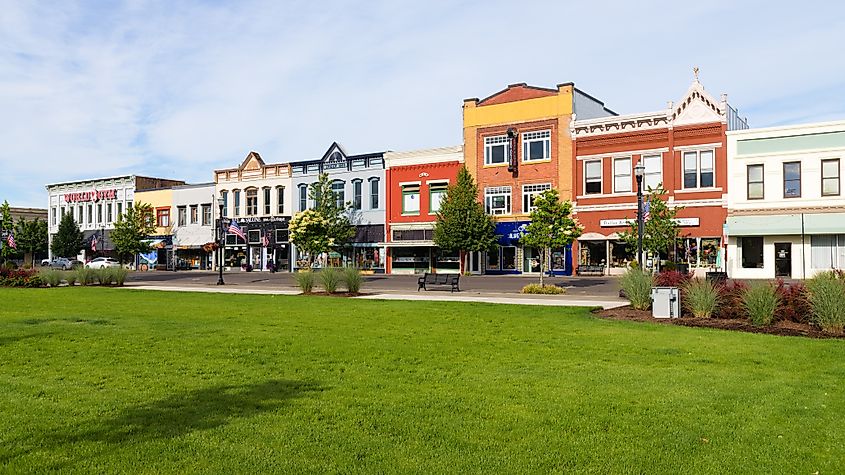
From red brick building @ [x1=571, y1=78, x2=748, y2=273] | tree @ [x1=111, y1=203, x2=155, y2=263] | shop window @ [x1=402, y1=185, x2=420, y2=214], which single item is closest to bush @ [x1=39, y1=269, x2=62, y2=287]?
shop window @ [x1=402, y1=185, x2=420, y2=214]

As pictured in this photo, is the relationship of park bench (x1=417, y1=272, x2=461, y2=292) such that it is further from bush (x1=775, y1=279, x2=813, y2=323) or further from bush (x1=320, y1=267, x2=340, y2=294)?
bush (x1=775, y1=279, x2=813, y2=323)

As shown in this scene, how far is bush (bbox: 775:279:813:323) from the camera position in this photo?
15.0 meters

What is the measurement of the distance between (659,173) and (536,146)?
8.64 m

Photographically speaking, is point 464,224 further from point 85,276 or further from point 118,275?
point 85,276

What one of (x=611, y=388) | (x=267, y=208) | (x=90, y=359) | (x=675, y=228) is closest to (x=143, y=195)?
(x=267, y=208)

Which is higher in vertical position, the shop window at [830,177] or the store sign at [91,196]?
the store sign at [91,196]

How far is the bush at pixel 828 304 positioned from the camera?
45.2 ft

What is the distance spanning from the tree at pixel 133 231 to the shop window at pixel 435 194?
27952 mm

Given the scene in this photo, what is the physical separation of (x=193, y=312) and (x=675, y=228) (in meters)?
28.4

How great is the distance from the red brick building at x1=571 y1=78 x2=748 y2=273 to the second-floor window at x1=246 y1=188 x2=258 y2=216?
1155 inches

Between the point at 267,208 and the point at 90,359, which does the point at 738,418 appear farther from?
the point at 267,208

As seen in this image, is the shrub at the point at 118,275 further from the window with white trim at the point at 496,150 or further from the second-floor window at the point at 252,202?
the second-floor window at the point at 252,202

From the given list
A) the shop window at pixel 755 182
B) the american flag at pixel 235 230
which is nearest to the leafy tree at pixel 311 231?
the american flag at pixel 235 230

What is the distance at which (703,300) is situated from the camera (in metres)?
16.7
